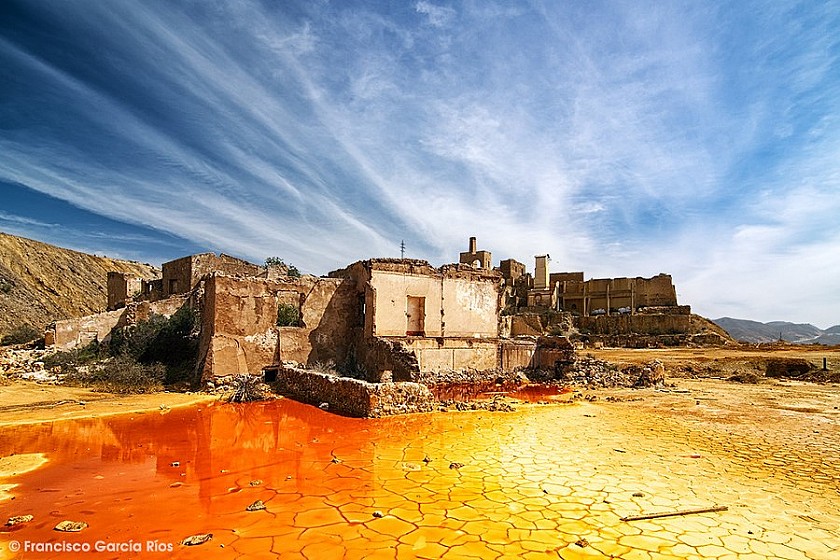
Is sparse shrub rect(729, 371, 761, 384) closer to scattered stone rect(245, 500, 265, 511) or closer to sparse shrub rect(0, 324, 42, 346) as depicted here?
scattered stone rect(245, 500, 265, 511)

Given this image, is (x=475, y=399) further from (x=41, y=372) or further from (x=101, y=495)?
(x=41, y=372)

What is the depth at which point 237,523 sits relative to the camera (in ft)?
14.9

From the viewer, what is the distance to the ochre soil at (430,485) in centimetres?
415

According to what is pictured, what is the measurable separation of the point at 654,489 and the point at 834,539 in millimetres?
1643

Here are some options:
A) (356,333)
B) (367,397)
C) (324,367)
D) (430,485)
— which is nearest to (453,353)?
(356,333)

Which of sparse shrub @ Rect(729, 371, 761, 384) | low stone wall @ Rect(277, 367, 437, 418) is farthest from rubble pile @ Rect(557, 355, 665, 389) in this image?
low stone wall @ Rect(277, 367, 437, 418)

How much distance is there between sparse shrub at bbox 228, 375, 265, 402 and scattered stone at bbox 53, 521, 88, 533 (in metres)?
7.61

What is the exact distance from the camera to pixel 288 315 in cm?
1577

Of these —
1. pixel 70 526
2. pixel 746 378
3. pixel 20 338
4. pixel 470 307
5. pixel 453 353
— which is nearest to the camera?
pixel 70 526

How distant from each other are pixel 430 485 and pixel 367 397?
15.0 ft

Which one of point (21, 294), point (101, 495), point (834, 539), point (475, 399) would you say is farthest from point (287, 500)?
point (21, 294)

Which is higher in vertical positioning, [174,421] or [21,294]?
[21,294]

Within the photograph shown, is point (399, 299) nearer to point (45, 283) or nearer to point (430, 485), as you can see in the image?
point (430, 485)

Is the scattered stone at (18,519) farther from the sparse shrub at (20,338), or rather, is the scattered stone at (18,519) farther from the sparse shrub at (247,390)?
the sparse shrub at (20,338)
